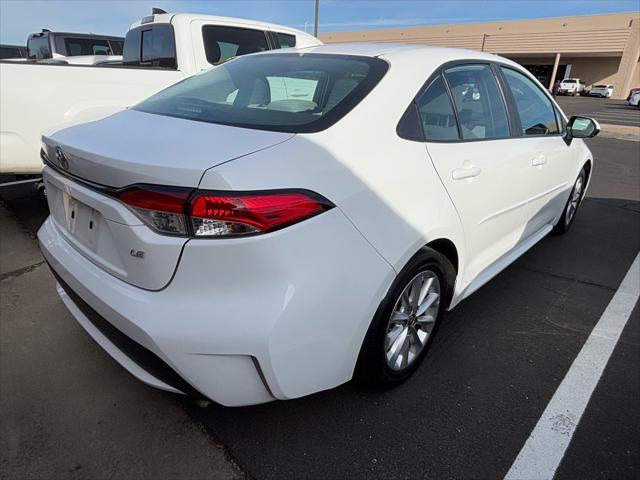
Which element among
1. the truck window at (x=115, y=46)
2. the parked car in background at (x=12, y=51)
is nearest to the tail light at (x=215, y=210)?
the truck window at (x=115, y=46)

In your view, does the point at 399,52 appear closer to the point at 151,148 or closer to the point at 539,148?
the point at 151,148

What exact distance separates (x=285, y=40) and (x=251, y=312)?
5.76 m

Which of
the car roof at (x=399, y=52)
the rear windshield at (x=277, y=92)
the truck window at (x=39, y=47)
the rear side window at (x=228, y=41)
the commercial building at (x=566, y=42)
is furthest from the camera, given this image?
the commercial building at (x=566, y=42)

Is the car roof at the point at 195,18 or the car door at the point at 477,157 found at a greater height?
the car roof at the point at 195,18

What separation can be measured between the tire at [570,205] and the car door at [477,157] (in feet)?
5.49

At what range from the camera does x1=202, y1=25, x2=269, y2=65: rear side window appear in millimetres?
5500

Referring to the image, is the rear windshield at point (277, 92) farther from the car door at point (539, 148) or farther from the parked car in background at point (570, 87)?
the parked car in background at point (570, 87)

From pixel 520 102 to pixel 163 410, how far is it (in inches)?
119

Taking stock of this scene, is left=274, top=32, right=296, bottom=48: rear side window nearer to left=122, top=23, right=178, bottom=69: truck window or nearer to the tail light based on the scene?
left=122, top=23, right=178, bottom=69: truck window

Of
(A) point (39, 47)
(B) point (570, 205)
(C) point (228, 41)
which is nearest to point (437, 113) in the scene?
(B) point (570, 205)

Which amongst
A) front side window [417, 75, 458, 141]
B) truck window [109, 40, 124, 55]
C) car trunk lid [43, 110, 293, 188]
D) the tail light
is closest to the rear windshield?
car trunk lid [43, 110, 293, 188]

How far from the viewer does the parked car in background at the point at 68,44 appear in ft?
29.9

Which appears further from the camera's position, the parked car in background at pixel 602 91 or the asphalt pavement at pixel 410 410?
the parked car in background at pixel 602 91

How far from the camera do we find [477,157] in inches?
96.8
